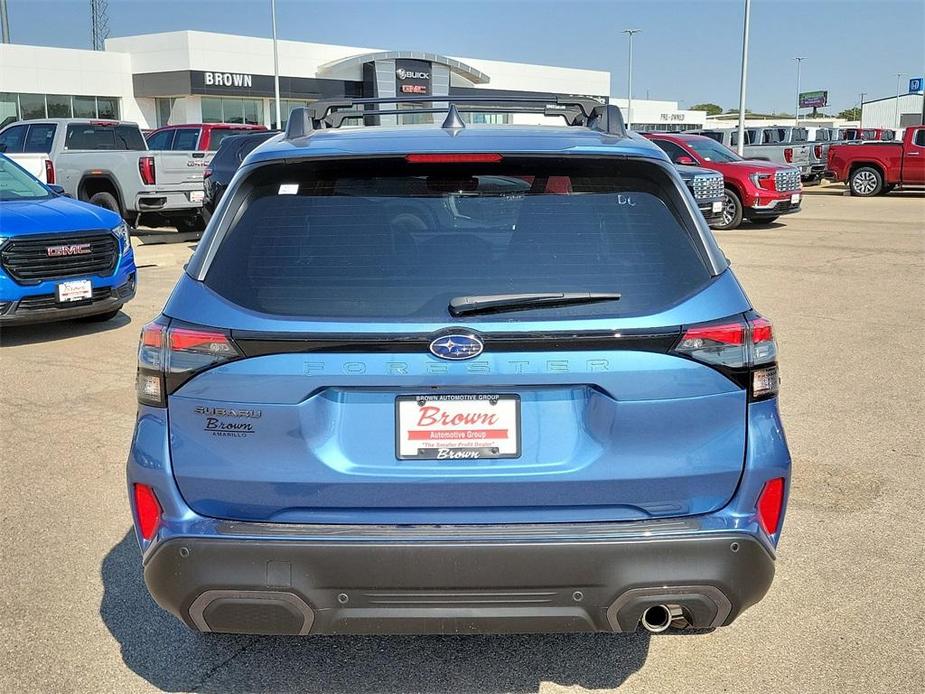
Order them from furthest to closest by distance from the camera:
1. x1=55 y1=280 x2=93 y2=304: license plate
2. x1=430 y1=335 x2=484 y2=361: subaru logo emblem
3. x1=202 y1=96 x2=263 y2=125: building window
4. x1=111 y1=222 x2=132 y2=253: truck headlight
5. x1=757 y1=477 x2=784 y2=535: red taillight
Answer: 1. x1=202 y1=96 x2=263 y2=125: building window
2. x1=111 y1=222 x2=132 y2=253: truck headlight
3. x1=55 y1=280 x2=93 y2=304: license plate
4. x1=757 y1=477 x2=784 y2=535: red taillight
5. x1=430 y1=335 x2=484 y2=361: subaru logo emblem

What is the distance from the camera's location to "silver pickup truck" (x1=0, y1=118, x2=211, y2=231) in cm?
1516

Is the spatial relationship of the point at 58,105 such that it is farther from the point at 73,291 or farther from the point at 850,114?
the point at 850,114

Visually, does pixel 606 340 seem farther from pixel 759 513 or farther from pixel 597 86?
pixel 597 86

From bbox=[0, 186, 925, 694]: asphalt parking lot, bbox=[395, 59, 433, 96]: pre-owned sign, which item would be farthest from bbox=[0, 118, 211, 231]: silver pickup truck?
bbox=[395, 59, 433, 96]: pre-owned sign

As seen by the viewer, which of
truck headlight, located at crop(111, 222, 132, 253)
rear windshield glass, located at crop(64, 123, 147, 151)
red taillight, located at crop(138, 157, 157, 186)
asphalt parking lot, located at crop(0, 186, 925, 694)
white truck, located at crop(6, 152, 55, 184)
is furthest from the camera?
rear windshield glass, located at crop(64, 123, 147, 151)

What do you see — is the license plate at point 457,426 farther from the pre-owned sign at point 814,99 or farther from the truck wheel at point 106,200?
the pre-owned sign at point 814,99

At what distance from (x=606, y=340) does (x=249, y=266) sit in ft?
3.42

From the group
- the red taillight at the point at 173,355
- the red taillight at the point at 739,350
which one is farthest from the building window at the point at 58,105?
the red taillight at the point at 739,350

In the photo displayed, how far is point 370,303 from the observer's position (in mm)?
2607

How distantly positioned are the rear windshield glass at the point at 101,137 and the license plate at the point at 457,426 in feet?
49.5

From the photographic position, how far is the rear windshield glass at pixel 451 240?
2.62 metres

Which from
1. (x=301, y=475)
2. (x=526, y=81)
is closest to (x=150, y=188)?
(x=301, y=475)

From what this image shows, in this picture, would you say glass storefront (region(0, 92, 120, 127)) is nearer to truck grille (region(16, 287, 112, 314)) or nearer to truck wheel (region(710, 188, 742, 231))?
truck wheel (region(710, 188, 742, 231))

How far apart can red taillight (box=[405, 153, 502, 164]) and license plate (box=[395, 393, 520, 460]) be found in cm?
70
